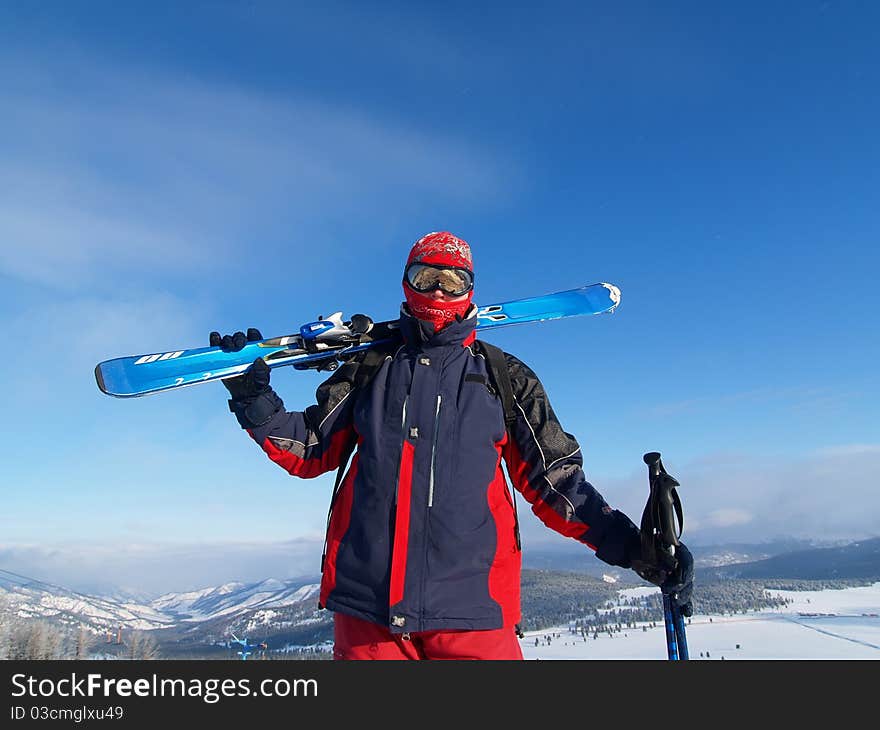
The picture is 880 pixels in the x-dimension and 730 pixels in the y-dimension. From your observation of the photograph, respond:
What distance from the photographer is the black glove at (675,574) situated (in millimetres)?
3408

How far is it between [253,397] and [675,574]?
3.09 meters

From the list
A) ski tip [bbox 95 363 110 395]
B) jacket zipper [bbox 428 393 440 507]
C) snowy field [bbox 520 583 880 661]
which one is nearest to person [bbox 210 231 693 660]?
jacket zipper [bbox 428 393 440 507]

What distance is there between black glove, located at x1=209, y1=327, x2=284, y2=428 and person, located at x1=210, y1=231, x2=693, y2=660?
10mm

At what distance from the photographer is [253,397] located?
394 cm

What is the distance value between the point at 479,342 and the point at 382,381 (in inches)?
32.9

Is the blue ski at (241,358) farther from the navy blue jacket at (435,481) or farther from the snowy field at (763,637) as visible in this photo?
the snowy field at (763,637)

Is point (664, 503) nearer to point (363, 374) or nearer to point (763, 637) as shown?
point (363, 374)

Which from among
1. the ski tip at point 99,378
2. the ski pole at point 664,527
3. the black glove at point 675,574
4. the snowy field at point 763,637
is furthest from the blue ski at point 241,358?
the snowy field at point 763,637

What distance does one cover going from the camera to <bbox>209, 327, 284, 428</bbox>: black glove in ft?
12.6

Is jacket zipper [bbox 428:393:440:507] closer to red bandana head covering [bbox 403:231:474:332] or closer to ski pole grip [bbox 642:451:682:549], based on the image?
red bandana head covering [bbox 403:231:474:332]

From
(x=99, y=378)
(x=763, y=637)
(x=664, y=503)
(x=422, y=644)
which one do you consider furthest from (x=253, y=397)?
(x=763, y=637)
